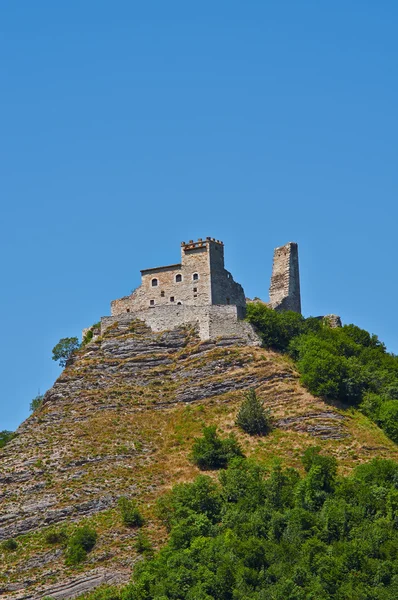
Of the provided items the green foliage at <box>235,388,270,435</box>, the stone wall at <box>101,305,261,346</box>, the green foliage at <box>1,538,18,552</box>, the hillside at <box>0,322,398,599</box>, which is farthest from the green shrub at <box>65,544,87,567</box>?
the stone wall at <box>101,305,261,346</box>

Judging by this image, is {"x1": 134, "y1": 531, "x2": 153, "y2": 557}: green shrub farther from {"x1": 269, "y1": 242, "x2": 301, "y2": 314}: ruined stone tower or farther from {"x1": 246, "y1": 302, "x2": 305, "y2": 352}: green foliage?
{"x1": 269, "y1": 242, "x2": 301, "y2": 314}: ruined stone tower

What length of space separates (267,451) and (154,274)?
2164cm

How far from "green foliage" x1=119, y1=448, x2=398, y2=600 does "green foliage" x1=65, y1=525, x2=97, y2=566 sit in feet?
12.2

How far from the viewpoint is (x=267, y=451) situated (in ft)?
323

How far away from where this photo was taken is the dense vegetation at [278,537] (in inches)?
3366

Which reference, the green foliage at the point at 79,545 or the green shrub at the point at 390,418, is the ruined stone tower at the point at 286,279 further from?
the green foliage at the point at 79,545

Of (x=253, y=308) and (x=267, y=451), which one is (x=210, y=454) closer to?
(x=267, y=451)

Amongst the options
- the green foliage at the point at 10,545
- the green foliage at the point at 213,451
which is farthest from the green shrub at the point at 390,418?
the green foliage at the point at 10,545

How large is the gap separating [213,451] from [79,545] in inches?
462

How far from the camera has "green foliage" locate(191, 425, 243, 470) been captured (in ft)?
320

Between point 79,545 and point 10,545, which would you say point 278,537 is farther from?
point 10,545

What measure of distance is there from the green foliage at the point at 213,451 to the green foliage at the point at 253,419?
1.89m

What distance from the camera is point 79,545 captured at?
297 ft

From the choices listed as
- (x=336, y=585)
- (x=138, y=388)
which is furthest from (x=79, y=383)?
(x=336, y=585)
